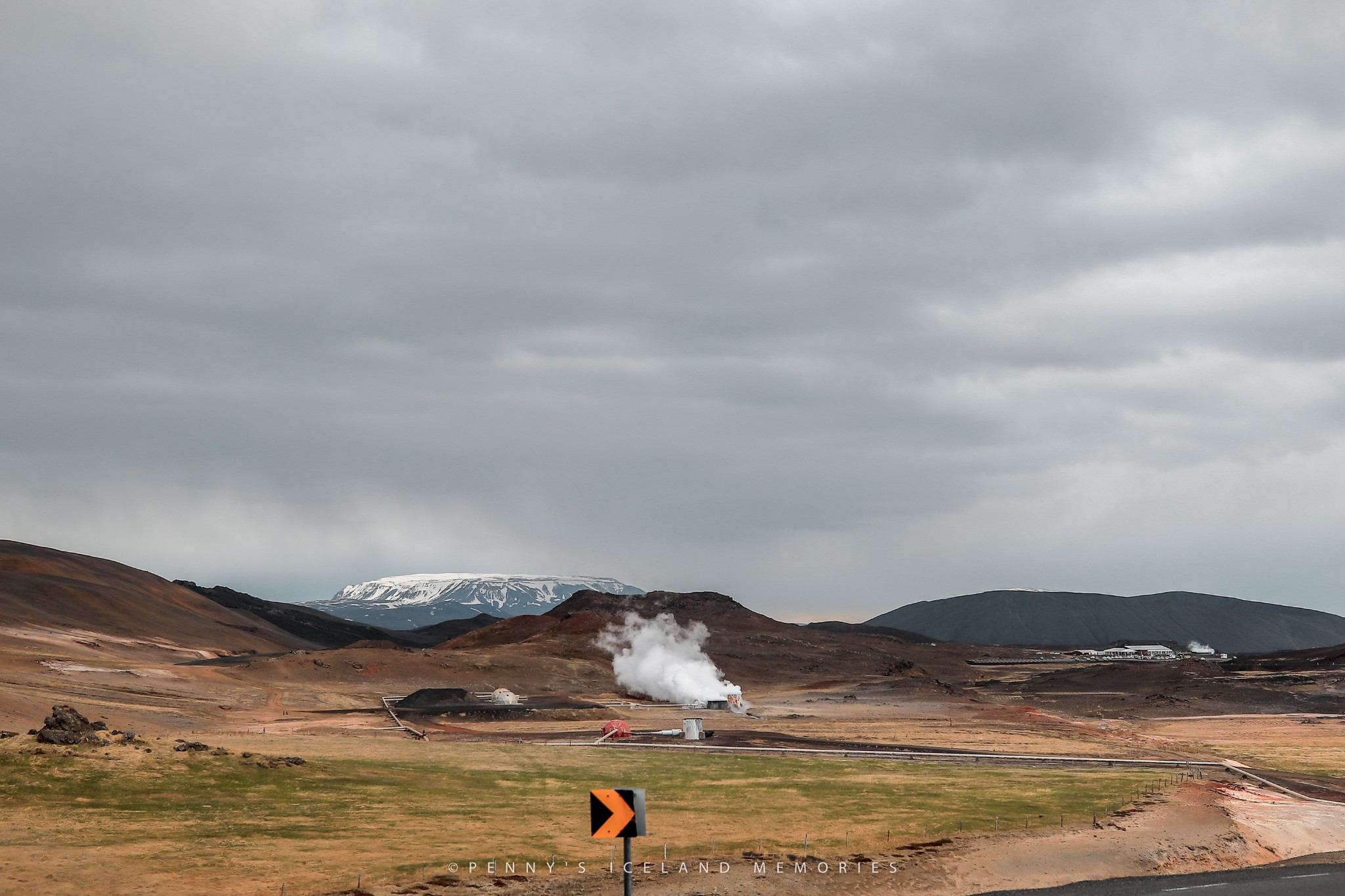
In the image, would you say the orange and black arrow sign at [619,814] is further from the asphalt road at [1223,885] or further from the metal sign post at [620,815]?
the asphalt road at [1223,885]

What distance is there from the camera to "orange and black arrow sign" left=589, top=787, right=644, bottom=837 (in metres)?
20.7

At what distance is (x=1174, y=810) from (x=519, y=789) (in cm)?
3241

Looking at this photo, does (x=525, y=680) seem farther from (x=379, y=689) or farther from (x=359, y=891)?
(x=359, y=891)

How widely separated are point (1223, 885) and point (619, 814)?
86.7ft

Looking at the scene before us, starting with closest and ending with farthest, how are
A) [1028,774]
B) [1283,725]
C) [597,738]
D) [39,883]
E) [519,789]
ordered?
[39,883], [519,789], [1028,774], [597,738], [1283,725]

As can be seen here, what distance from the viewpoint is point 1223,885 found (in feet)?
121

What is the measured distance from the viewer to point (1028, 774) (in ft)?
225

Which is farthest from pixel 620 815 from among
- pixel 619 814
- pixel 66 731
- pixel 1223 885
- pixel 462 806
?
pixel 66 731

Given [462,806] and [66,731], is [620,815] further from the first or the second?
[66,731]

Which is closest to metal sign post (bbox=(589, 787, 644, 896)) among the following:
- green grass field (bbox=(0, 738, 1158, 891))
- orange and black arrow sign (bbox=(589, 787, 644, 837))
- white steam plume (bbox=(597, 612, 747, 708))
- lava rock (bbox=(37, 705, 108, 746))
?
orange and black arrow sign (bbox=(589, 787, 644, 837))

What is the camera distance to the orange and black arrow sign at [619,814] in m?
20.7

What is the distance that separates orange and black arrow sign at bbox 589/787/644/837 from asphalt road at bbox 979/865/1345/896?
64.0 ft

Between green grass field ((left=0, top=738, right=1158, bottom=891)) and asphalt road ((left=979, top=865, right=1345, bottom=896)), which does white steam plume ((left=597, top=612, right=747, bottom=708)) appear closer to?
green grass field ((left=0, top=738, right=1158, bottom=891))

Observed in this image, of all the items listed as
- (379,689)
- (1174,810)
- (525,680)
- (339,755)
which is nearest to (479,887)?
(1174,810)
